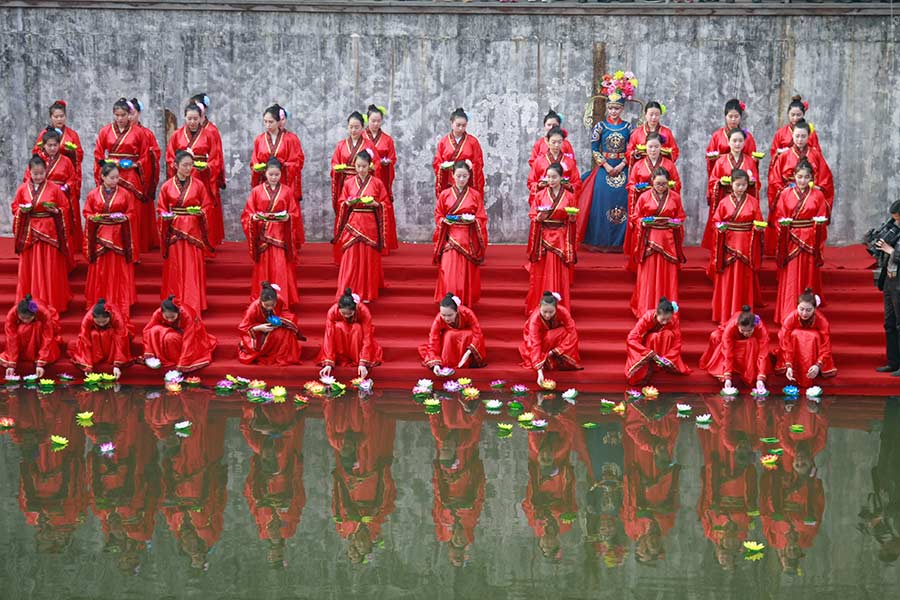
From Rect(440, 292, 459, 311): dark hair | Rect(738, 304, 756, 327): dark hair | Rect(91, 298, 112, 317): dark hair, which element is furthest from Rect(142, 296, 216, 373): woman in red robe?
Rect(738, 304, 756, 327): dark hair

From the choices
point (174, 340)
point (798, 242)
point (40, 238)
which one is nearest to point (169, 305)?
point (174, 340)

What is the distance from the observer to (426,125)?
12539 mm

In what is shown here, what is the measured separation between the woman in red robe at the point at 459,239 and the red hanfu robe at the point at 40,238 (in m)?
3.18

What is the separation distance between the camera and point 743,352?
9.52 m

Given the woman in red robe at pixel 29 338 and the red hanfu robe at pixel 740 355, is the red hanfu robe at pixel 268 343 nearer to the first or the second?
the woman in red robe at pixel 29 338

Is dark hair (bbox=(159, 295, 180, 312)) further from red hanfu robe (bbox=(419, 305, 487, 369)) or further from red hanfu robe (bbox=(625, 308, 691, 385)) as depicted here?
red hanfu robe (bbox=(625, 308, 691, 385))

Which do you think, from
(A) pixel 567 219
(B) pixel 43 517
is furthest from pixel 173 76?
(B) pixel 43 517

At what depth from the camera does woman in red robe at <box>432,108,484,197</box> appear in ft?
37.1

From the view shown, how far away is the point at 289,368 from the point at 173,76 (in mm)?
4201

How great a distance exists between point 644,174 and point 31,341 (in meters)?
5.28

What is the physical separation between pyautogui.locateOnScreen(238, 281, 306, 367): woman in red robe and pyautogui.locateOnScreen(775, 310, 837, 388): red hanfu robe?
12.5 feet

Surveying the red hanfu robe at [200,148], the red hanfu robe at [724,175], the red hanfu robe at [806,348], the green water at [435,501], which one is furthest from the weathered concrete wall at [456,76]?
the green water at [435,501]

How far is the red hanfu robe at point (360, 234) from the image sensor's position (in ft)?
34.3

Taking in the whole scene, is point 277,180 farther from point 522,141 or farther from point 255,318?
point 522,141
